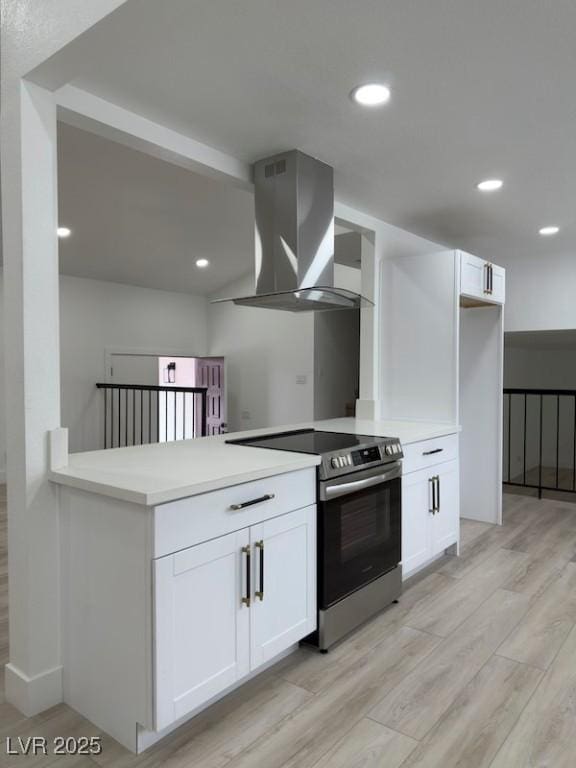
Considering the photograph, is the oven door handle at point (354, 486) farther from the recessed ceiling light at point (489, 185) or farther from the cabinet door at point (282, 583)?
the recessed ceiling light at point (489, 185)

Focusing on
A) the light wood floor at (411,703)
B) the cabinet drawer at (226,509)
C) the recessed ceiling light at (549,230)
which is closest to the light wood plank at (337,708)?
the light wood floor at (411,703)

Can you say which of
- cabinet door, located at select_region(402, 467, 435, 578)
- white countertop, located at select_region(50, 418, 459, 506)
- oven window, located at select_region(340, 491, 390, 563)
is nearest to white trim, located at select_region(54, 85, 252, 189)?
white countertop, located at select_region(50, 418, 459, 506)

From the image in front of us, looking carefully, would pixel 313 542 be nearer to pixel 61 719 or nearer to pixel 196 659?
pixel 196 659

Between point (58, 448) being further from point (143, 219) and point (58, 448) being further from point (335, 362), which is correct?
point (335, 362)

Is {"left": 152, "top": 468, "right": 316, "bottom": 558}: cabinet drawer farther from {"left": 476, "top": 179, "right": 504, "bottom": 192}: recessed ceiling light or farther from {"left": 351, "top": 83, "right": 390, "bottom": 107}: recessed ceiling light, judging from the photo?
{"left": 476, "top": 179, "right": 504, "bottom": 192}: recessed ceiling light

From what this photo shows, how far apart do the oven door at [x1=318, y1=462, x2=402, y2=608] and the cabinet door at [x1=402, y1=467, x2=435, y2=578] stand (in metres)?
0.14

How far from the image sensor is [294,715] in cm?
196

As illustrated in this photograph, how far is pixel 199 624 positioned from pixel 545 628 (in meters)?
1.78

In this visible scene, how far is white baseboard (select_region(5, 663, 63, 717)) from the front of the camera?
1.95m

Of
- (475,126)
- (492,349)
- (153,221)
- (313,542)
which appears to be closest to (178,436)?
(153,221)

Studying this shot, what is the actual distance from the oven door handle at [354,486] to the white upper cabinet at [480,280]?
156 centimetres

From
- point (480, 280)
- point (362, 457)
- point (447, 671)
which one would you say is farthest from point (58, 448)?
point (480, 280)

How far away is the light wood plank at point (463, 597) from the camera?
268 centimetres

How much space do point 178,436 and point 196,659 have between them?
5631mm
